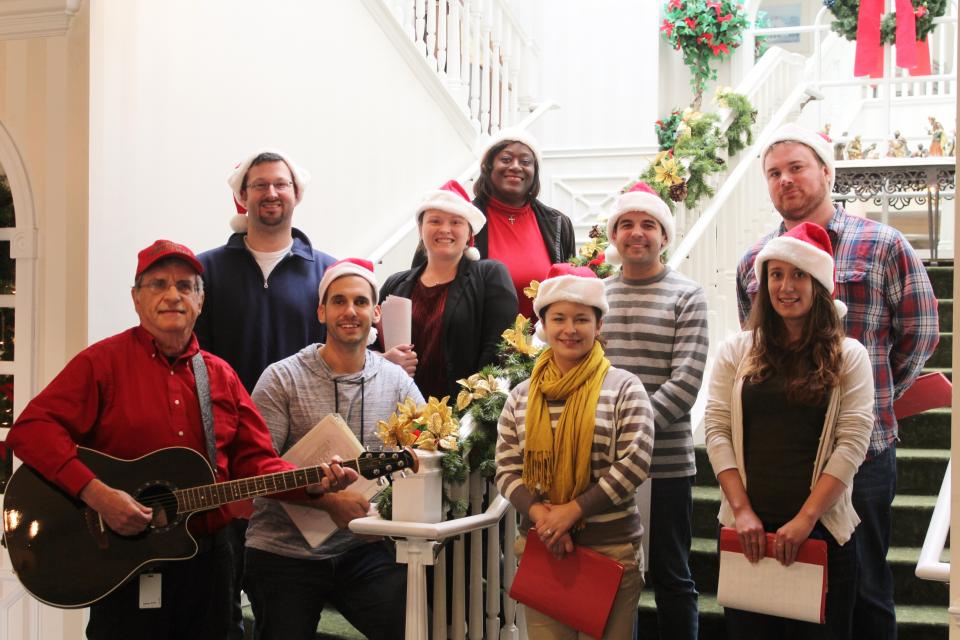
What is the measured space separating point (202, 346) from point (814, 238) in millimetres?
2017

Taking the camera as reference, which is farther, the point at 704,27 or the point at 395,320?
the point at 704,27

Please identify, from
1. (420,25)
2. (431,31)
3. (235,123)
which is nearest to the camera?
(235,123)

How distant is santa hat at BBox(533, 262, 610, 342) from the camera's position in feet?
9.64

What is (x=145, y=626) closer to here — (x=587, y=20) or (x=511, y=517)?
(x=511, y=517)

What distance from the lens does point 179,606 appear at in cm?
284

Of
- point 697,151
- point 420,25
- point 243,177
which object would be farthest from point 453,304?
point 420,25

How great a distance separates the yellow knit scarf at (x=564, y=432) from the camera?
2.82 m

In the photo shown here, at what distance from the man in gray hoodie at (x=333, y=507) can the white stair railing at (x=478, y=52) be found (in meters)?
3.44

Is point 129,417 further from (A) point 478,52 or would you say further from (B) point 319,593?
(A) point 478,52

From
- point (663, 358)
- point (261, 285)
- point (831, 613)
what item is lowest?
point (831, 613)

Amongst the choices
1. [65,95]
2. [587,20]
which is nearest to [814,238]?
[65,95]

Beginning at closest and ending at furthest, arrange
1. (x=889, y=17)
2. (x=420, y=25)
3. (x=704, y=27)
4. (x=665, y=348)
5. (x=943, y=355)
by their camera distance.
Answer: (x=665, y=348) < (x=943, y=355) < (x=420, y=25) < (x=889, y=17) < (x=704, y=27)

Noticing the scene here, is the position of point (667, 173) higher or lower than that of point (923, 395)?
higher

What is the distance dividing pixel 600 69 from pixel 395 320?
6.31 metres
